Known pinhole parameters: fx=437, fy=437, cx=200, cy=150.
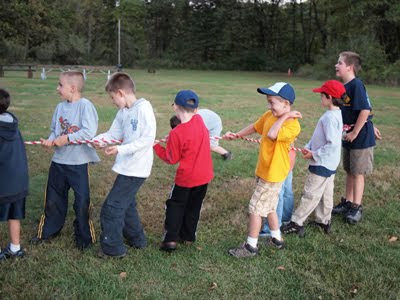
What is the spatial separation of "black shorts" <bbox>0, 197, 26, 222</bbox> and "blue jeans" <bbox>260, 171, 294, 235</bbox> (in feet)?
8.44

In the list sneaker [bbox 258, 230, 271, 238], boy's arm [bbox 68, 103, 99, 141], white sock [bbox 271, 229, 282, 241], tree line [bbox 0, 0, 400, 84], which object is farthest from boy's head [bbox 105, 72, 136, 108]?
tree line [bbox 0, 0, 400, 84]

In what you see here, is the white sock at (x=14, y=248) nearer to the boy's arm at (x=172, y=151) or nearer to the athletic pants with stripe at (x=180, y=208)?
the athletic pants with stripe at (x=180, y=208)

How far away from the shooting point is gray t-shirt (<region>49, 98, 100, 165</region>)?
14.0 feet

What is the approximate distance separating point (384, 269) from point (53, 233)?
3.31m

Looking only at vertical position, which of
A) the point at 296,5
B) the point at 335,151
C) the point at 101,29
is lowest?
the point at 335,151

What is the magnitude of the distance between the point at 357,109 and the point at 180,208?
2.44m

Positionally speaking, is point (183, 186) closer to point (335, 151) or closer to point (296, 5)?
point (335, 151)

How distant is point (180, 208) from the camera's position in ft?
14.3

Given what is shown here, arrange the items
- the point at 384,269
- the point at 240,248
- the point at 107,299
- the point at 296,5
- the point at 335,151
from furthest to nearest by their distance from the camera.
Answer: the point at 296,5
the point at 335,151
the point at 240,248
the point at 384,269
the point at 107,299

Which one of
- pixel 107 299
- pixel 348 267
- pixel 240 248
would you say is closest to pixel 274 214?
pixel 240 248

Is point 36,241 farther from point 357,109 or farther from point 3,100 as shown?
point 357,109

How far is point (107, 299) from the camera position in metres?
3.48

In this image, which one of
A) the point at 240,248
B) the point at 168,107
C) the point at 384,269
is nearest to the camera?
the point at 384,269

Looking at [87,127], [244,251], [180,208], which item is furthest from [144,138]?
[244,251]
